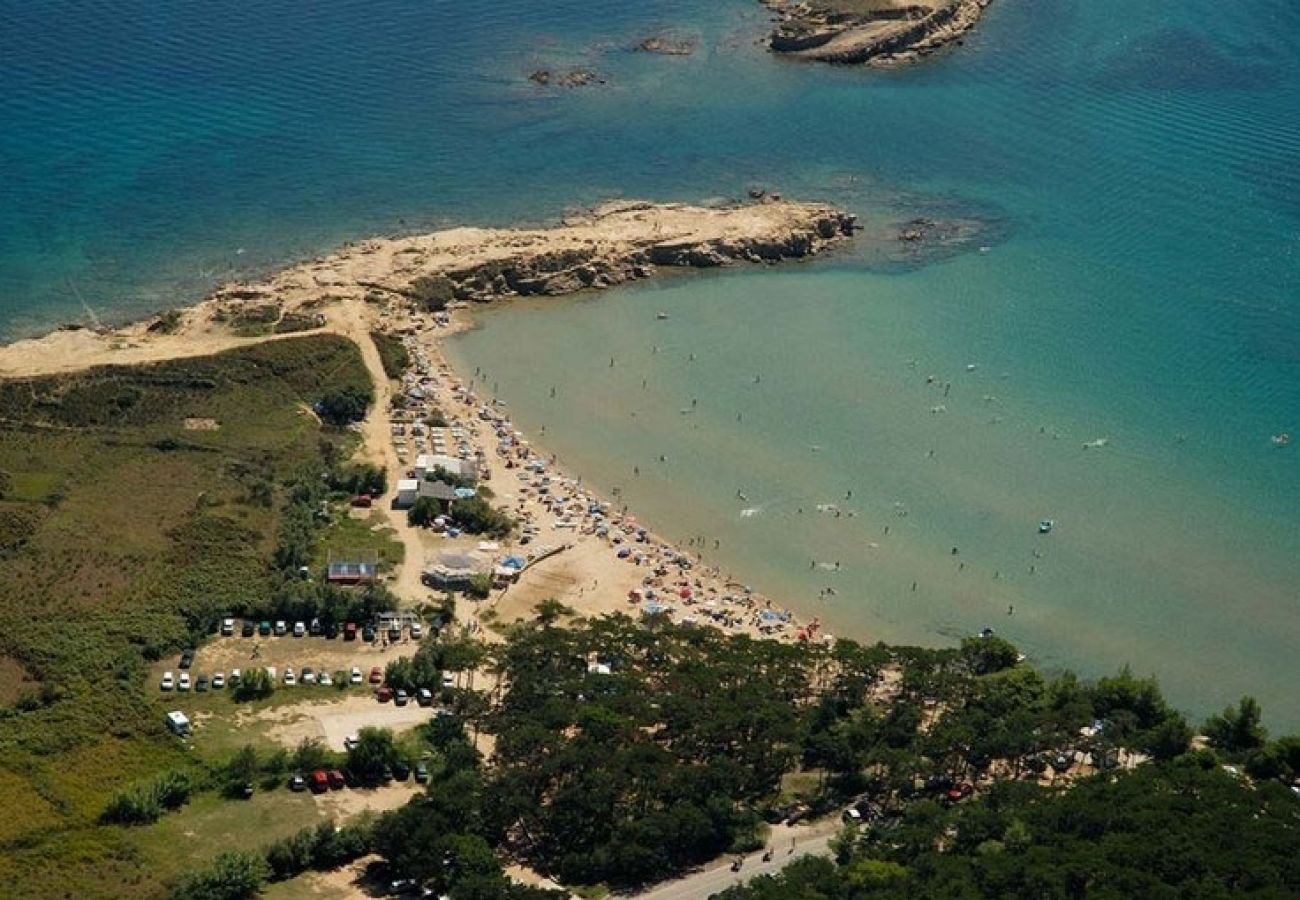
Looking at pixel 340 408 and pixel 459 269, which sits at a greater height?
pixel 459 269

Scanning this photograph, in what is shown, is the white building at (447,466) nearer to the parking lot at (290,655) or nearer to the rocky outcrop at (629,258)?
the parking lot at (290,655)

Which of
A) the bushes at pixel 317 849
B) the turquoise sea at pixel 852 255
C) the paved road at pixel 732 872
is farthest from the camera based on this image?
the turquoise sea at pixel 852 255

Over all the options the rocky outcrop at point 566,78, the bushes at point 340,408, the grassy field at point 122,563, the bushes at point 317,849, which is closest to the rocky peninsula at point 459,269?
the grassy field at point 122,563

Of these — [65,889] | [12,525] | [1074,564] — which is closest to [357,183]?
[12,525]

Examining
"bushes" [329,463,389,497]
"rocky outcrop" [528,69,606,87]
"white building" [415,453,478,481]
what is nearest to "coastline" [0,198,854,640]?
"bushes" [329,463,389,497]

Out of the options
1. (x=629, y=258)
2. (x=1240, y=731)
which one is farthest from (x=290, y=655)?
(x=629, y=258)

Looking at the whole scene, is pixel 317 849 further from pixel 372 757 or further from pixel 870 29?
pixel 870 29

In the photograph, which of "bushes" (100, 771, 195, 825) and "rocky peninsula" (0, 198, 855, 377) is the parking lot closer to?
"bushes" (100, 771, 195, 825)

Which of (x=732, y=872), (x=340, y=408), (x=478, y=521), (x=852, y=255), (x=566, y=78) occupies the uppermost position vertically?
(x=566, y=78)
